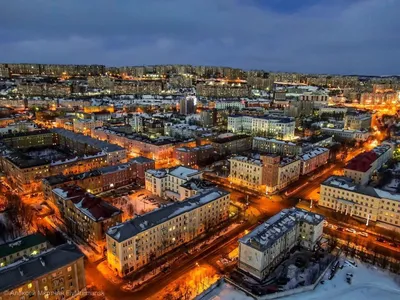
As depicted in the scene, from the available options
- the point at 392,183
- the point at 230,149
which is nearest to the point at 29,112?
the point at 230,149

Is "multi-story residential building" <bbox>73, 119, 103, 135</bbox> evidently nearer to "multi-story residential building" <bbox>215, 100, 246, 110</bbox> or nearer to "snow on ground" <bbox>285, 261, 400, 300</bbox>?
"multi-story residential building" <bbox>215, 100, 246, 110</bbox>

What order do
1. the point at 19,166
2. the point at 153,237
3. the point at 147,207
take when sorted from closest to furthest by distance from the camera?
the point at 153,237 → the point at 147,207 → the point at 19,166

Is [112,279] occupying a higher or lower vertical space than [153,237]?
lower

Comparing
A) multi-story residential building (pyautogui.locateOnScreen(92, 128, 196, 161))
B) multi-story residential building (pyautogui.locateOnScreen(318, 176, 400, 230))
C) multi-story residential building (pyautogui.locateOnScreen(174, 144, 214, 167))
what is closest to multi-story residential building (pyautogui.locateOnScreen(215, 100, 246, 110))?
multi-story residential building (pyautogui.locateOnScreen(92, 128, 196, 161))

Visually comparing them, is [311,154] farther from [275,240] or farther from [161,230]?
[161,230]

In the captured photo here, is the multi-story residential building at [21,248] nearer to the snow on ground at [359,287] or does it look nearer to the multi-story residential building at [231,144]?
the snow on ground at [359,287]

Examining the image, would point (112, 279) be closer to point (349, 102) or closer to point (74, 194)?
point (74, 194)
